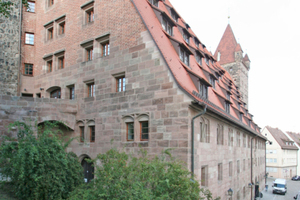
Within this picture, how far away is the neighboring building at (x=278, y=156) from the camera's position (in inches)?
2174

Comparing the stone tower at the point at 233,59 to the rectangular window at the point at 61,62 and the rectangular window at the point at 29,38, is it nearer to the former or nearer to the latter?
the rectangular window at the point at 61,62

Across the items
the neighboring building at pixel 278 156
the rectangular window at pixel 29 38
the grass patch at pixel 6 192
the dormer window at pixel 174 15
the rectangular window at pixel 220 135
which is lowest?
the neighboring building at pixel 278 156

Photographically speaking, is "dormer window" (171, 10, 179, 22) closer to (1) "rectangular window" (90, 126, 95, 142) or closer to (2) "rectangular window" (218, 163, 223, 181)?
(1) "rectangular window" (90, 126, 95, 142)

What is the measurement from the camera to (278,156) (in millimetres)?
55594

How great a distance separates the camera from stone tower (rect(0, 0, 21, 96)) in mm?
18641

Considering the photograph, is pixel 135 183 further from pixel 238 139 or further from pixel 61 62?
pixel 238 139

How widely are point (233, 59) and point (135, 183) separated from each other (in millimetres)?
38977

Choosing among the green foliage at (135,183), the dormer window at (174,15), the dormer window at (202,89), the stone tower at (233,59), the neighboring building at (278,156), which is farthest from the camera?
the neighboring building at (278,156)

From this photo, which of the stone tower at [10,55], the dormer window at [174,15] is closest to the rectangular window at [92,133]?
the stone tower at [10,55]

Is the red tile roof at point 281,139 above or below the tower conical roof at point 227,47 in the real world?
below

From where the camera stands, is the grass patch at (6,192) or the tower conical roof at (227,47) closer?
the grass patch at (6,192)

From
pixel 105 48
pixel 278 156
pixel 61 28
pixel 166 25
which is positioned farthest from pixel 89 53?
pixel 278 156

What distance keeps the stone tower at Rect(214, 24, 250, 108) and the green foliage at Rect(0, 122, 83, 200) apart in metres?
35.3

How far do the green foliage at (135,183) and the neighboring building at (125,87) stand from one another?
3.56 meters
